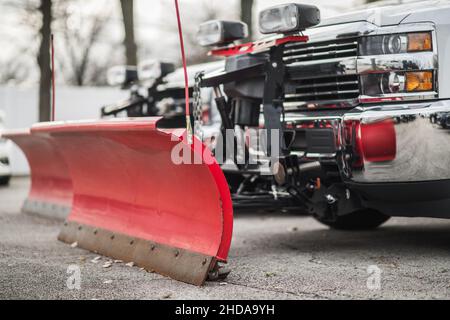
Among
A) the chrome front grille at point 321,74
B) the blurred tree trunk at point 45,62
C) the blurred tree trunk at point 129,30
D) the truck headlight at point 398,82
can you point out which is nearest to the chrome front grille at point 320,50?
the chrome front grille at point 321,74

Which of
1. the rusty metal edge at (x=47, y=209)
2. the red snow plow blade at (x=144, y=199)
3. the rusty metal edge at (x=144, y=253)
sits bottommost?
the rusty metal edge at (x=47, y=209)

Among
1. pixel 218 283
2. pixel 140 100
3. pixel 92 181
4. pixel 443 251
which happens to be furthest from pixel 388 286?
pixel 140 100

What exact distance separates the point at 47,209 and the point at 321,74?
3.86m

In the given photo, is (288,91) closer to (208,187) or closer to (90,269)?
(208,187)

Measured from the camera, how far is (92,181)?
570 cm

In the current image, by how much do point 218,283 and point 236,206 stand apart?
1.16 meters

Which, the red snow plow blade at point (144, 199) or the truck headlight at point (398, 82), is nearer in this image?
the red snow plow blade at point (144, 199)

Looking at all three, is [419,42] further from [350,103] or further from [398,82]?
[350,103]

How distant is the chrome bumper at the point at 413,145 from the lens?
434 cm

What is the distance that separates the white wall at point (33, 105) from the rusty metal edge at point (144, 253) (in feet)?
34.8

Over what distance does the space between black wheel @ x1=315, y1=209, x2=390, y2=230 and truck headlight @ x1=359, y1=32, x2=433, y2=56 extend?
1969 millimetres

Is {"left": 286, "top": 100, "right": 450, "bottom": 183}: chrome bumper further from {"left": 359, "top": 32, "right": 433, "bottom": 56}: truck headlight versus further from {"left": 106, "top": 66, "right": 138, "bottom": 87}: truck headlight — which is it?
{"left": 106, "top": 66, "right": 138, "bottom": 87}: truck headlight

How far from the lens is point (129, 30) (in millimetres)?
14930

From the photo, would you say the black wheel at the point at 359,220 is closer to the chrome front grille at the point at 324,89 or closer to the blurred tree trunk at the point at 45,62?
the chrome front grille at the point at 324,89
